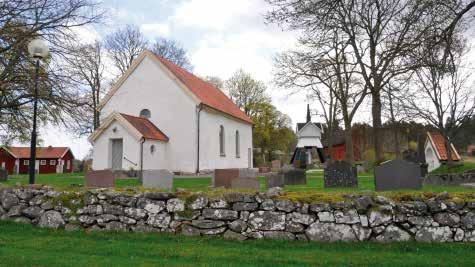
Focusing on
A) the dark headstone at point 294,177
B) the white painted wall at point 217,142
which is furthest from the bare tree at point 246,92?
the dark headstone at point 294,177

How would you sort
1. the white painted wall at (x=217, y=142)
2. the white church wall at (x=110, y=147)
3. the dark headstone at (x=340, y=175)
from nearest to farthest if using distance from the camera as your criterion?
the dark headstone at (x=340, y=175) → the white church wall at (x=110, y=147) → the white painted wall at (x=217, y=142)

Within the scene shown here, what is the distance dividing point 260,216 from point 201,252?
1.44 metres

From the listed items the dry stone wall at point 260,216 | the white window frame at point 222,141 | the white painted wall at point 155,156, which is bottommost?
the dry stone wall at point 260,216

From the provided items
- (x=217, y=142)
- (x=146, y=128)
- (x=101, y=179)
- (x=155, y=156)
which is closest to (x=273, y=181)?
(x=101, y=179)

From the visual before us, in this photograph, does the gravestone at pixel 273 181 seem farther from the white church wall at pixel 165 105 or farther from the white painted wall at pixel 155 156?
the white church wall at pixel 165 105

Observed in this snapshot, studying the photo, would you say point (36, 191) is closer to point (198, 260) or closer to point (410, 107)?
point (198, 260)

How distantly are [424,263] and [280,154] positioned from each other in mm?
53744

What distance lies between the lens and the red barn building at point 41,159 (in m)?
58.7

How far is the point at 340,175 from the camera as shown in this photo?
14016 mm

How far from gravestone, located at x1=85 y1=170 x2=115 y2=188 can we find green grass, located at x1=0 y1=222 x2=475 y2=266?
2.98m

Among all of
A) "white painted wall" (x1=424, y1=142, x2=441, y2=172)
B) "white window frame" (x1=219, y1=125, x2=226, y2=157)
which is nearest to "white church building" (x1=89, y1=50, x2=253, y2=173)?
"white window frame" (x1=219, y1=125, x2=226, y2=157)

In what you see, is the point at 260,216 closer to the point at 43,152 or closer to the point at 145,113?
the point at 145,113

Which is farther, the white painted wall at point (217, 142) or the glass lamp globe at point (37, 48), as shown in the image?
the white painted wall at point (217, 142)

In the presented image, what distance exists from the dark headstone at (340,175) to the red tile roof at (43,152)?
54011mm
